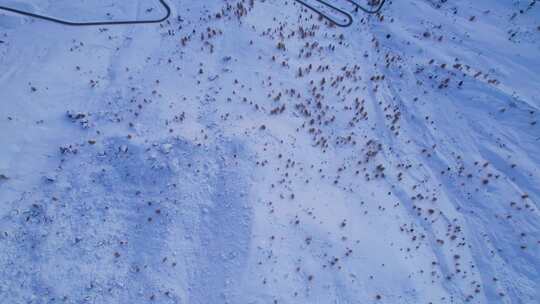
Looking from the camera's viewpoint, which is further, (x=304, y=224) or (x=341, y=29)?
(x=341, y=29)

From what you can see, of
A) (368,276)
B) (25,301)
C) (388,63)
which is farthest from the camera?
(388,63)

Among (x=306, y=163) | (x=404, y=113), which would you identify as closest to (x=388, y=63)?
(x=404, y=113)

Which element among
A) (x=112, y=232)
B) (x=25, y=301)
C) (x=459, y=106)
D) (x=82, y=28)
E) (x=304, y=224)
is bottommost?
(x=25, y=301)

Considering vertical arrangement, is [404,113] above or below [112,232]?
above

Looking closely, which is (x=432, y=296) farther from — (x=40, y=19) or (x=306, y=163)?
(x=40, y=19)

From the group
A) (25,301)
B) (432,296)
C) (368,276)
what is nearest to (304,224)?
(368,276)

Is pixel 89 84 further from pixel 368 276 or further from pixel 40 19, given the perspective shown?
pixel 368 276

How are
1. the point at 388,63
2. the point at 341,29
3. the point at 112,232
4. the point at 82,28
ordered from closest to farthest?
1. the point at 112,232
2. the point at 82,28
3. the point at 388,63
4. the point at 341,29
